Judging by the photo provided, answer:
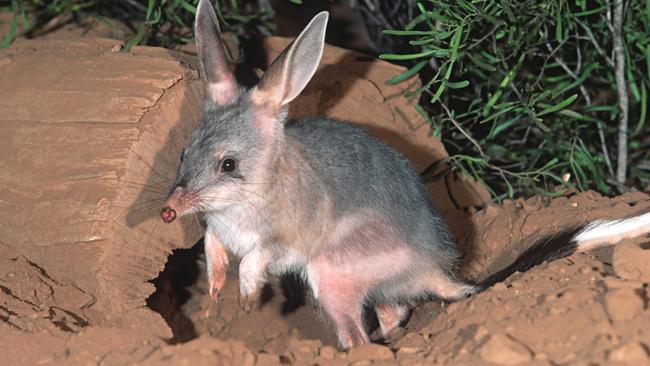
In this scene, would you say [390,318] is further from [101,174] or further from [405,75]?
[101,174]

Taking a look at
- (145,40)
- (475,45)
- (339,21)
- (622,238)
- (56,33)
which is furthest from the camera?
(339,21)

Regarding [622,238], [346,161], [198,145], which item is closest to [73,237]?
[198,145]

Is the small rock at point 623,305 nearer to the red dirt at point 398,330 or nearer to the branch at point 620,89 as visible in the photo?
the red dirt at point 398,330

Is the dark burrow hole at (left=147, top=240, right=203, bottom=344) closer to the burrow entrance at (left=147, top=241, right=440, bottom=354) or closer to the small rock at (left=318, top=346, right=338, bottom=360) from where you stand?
the burrow entrance at (left=147, top=241, right=440, bottom=354)

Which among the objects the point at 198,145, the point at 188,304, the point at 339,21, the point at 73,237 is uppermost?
the point at 198,145

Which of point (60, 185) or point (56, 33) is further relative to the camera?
point (56, 33)

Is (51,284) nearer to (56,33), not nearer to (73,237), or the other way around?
(73,237)

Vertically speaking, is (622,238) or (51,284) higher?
(622,238)
